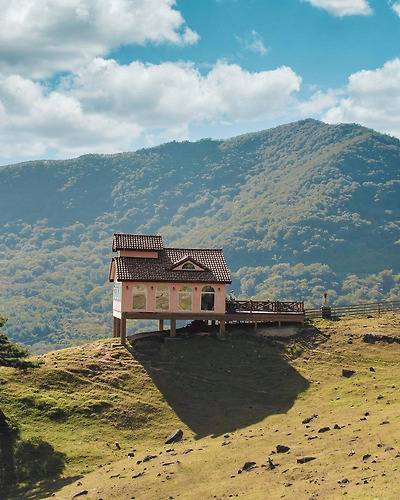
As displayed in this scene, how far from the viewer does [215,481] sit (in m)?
36.2

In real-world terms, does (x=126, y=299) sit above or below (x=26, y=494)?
above

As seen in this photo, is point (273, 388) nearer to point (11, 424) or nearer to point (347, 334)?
point (347, 334)

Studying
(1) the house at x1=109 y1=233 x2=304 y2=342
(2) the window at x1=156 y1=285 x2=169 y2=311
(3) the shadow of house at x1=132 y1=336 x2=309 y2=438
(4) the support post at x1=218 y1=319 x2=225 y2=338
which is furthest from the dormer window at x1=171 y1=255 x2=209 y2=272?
(3) the shadow of house at x1=132 y1=336 x2=309 y2=438

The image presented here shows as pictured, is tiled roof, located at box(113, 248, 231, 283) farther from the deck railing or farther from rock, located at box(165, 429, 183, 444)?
rock, located at box(165, 429, 183, 444)

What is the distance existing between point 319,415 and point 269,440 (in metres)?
5.70

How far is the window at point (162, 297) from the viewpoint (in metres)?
60.9

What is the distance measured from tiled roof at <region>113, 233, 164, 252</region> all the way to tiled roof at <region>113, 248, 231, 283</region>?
0.86m

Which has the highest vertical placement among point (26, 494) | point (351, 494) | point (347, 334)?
point (347, 334)

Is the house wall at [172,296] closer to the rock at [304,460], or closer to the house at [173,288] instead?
the house at [173,288]

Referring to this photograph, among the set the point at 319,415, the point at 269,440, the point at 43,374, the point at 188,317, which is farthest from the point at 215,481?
the point at 188,317

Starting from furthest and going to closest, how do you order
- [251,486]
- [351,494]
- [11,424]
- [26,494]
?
[11,424] → [26,494] → [251,486] → [351,494]

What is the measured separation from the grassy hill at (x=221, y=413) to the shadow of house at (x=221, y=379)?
88mm

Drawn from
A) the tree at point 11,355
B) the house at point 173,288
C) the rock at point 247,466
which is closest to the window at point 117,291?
the house at point 173,288

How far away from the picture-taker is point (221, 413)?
49250mm
